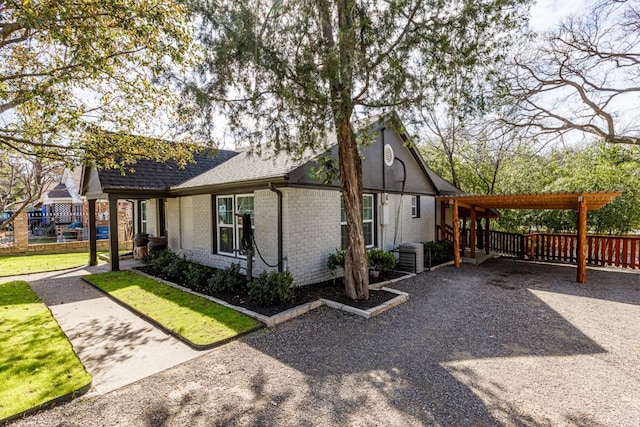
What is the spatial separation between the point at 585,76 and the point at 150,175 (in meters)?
17.6

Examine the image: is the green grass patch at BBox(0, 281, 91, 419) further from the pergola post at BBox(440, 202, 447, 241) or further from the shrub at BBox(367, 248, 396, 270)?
the pergola post at BBox(440, 202, 447, 241)

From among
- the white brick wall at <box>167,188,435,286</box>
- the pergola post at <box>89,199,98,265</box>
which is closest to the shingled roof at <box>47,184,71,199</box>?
the pergola post at <box>89,199,98,265</box>

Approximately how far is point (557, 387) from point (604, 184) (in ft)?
48.3

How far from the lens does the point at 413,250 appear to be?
9859mm

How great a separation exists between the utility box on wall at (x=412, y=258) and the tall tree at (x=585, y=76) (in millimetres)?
6279

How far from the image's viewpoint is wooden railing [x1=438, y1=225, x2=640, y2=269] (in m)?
10.0

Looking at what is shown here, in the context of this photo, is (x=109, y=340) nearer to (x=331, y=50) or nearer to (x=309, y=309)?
(x=309, y=309)

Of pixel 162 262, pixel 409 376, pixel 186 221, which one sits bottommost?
pixel 409 376

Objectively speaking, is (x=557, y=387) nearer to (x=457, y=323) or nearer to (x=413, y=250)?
(x=457, y=323)

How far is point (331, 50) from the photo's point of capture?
5.11 m

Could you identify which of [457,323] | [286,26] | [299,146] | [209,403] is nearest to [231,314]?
[209,403]

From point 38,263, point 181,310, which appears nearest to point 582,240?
point 181,310

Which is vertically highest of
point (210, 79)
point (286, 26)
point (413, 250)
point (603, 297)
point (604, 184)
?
point (286, 26)

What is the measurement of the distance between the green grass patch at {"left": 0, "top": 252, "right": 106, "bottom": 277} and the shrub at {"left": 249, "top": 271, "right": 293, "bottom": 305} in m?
8.97
